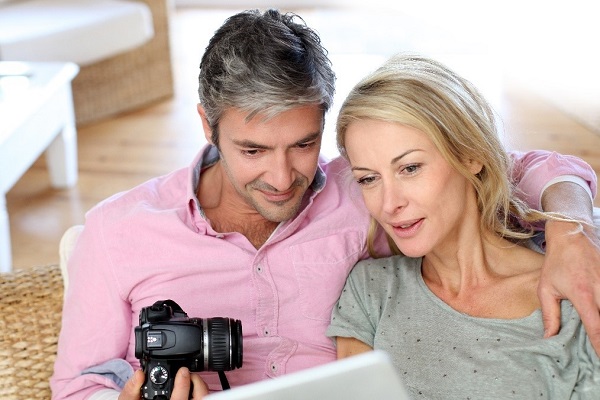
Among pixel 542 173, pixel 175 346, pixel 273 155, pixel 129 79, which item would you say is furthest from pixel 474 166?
pixel 129 79

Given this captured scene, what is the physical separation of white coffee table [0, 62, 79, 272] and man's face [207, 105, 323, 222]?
1.34 m

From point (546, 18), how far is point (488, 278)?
4171 millimetres

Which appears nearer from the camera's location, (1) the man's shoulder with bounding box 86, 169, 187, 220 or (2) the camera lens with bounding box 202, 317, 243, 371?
(2) the camera lens with bounding box 202, 317, 243, 371

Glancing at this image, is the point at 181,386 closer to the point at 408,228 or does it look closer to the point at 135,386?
the point at 135,386

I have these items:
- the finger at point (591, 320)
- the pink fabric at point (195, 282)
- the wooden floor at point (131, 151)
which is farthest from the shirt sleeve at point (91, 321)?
the wooden floor at point (131, 151)

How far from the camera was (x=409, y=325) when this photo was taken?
5.43 feet

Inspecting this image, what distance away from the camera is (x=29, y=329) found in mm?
1904

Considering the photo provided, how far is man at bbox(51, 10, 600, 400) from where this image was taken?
5.44 ft

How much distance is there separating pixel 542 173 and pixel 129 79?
2.84m

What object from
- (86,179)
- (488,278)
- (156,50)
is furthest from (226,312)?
(156,50)

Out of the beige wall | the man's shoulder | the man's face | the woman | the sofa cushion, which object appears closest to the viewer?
the woman

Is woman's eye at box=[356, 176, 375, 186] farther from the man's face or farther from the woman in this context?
the man's face

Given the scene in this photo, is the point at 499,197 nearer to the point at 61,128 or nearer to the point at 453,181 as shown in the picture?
the point at 453,181

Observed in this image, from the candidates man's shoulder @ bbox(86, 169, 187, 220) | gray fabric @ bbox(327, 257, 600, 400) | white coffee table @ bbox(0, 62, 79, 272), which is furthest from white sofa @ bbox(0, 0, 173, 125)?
gray fabric @ bbox(327, 257, 600, 400)
